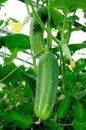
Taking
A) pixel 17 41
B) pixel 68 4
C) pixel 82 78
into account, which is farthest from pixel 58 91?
pixel 68 4

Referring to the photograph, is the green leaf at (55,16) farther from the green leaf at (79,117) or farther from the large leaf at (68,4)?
the green leaf at (79,117)

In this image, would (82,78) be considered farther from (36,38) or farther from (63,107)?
(36,38)

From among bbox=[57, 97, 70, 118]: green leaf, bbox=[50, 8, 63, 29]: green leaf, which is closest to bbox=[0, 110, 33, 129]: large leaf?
bbox=[57, 97, 70, 118]: green leaf

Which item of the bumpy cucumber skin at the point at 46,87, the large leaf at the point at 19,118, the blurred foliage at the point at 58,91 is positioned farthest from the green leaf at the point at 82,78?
the bumpy cucumber skin at the point at 46,87

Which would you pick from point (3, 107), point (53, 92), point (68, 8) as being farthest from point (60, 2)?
point (3, 107)

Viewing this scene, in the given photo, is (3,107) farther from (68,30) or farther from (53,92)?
(53,92)
